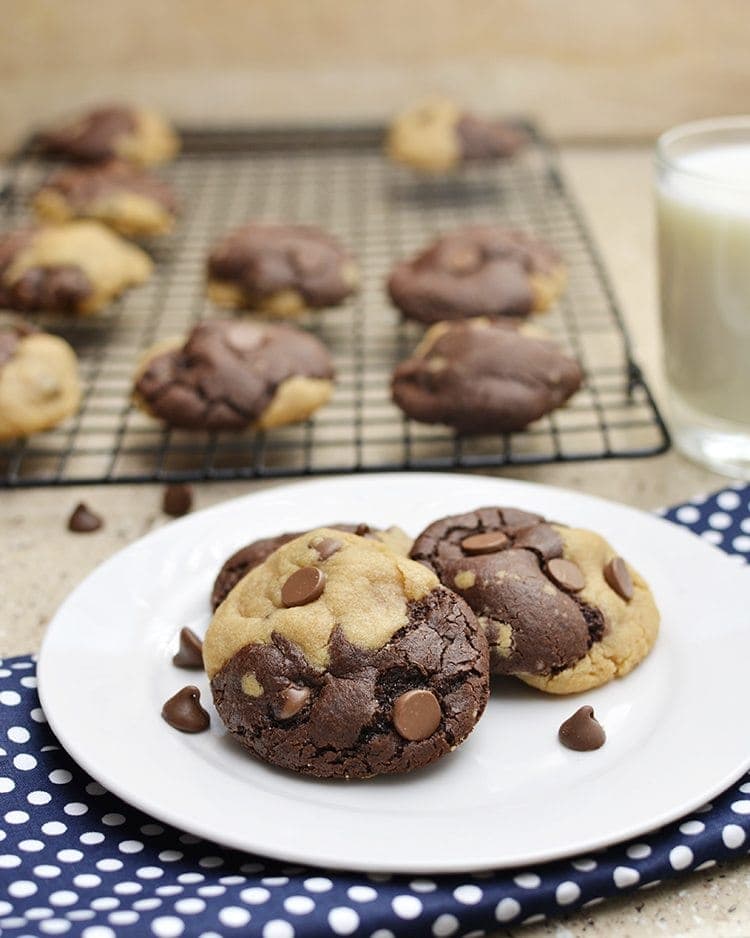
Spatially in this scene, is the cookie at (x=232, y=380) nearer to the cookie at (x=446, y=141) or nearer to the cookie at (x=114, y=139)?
the cookie at (x=446, y=141)

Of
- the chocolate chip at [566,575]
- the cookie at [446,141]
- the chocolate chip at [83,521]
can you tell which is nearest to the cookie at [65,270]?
the chocolate chip at [83,521]

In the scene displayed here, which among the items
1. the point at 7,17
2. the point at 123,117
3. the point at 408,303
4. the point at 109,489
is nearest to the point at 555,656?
the point at 109,489

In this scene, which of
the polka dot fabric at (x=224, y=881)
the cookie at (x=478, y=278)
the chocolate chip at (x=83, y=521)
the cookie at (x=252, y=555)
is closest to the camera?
the polka dot fabric at (x=224, y=881)

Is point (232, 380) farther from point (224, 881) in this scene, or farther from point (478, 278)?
→ point (224, 881)

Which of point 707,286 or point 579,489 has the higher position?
point 707,286

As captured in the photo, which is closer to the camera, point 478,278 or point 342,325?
point 478,278

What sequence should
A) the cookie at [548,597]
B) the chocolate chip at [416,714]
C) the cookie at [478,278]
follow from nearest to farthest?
the chocolate chip at [416,714] → the cookie at [548,597] → the cookie at [478,278]

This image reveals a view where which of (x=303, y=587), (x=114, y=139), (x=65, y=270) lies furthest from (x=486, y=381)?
(x=114, y=139)

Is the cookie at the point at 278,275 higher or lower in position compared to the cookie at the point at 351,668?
lower
